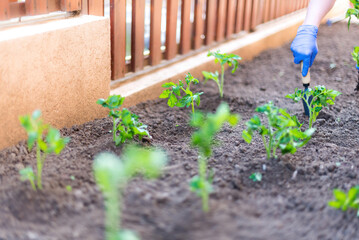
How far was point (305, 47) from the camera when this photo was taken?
290 centimetres

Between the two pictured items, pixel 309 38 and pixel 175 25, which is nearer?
pixel 309 38

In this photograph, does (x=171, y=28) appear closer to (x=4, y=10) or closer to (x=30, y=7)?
(x=30, y=7)

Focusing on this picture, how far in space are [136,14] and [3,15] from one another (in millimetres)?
1065

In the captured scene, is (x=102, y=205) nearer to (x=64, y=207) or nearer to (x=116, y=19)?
(x=64, y=207)

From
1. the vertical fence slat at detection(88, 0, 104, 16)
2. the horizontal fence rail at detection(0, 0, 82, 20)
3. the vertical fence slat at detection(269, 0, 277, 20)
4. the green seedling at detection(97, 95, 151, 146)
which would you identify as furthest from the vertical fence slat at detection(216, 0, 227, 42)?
the green seedling at detection(97, 95, 151, 146)

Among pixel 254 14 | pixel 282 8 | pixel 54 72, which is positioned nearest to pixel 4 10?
pixel 54 72

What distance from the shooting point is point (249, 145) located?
2.46m

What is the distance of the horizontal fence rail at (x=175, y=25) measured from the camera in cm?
309

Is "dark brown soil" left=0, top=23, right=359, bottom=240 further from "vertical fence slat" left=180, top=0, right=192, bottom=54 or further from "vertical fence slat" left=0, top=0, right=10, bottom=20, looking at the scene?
"vertical fence slat" left=180, top=0, right=192, bottom=54

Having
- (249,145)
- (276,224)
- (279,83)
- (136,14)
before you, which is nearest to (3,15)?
(136,14)

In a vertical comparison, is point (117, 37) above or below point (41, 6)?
below

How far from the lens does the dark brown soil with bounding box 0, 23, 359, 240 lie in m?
1.60

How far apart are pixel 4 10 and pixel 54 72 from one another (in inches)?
14.8

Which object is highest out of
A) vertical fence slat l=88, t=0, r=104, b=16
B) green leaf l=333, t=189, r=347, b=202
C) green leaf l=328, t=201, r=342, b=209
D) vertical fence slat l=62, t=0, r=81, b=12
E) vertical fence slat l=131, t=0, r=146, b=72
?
vertical fence slat l=62, t=0, r=81, b=12
